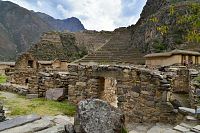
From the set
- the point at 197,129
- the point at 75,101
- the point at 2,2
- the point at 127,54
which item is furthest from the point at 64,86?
the point at 2,2

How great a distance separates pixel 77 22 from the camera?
533 ft

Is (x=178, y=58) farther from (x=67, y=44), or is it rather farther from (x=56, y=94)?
(x=67, y=44)

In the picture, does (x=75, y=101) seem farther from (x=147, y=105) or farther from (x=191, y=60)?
(x=191, y=60)

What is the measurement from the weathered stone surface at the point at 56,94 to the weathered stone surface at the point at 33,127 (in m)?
5.14

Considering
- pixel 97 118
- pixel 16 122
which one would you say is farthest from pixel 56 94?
pixel 97 118

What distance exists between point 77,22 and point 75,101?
507 ft

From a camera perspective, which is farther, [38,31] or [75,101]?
[38,31]

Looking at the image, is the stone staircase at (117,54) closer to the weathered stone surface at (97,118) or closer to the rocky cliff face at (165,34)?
the rocky cliff face at (165,34)

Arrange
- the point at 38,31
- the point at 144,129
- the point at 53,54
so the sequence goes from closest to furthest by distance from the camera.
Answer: the point at 144,129 < the point at 53,54 < the point at 38,31

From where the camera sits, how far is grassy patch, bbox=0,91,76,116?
28.1ft

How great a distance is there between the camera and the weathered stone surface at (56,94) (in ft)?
35.8

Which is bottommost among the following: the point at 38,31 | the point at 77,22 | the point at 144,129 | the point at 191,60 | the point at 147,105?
the point at 144,129

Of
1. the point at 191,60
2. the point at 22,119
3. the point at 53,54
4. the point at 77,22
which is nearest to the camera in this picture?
the point at 22,119

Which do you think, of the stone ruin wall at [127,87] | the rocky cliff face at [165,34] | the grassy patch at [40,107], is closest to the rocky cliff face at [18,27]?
the rocky cliff face at [165,34]
